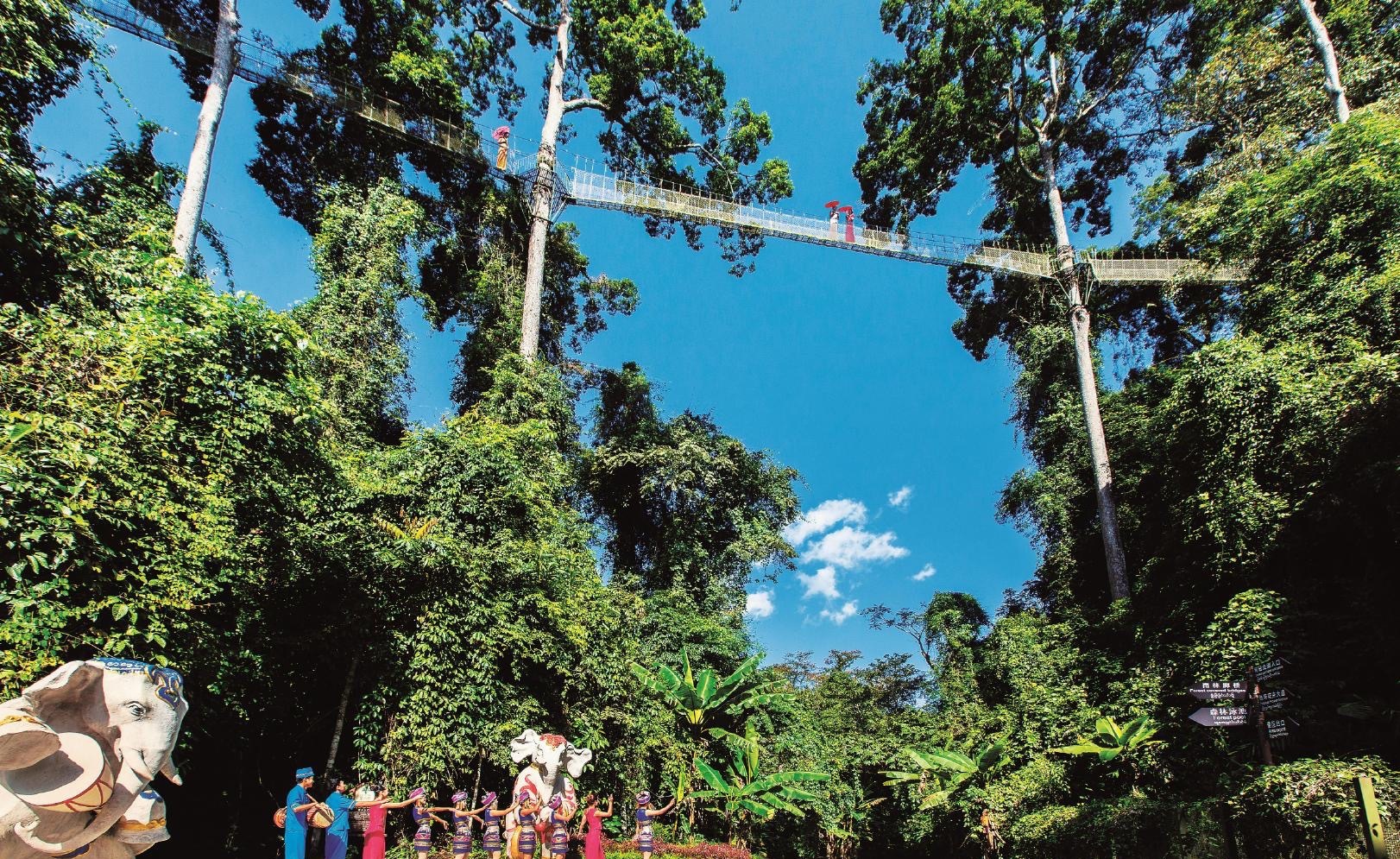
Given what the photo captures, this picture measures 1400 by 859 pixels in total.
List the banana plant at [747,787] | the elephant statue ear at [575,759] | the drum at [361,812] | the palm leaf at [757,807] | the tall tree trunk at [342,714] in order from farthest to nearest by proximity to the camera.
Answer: the banana plant at [747,787] < the palm leaf at [757,807] < the tall tree trunk at [342,714] < the drum at [361,812] < the elephant statue ear at [575,759]

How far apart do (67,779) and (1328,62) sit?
18.1 metres

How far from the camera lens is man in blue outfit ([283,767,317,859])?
5.30m

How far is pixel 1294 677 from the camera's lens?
26.8ft

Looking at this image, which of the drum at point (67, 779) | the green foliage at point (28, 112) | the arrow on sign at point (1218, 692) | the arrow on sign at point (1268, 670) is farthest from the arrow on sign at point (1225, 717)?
the green foliage at point (28, 112)

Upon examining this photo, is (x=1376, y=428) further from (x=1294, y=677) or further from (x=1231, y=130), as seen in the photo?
(x=1231, y=130)

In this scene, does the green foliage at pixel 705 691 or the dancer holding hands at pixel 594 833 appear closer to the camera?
the dancer holding hands at pixel 594 833

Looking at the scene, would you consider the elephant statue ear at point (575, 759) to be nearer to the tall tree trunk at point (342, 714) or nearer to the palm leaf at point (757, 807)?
the tall tree trunk at point (342, 714)

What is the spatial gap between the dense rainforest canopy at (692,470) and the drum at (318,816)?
1.23m

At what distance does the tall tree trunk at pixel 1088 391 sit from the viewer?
43.2 ft

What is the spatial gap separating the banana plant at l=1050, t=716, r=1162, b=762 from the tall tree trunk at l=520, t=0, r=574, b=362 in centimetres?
1131

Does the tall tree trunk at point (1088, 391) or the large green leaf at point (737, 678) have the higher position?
the tall tree trunk at point (1088, 391)

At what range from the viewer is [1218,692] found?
17.4 ft

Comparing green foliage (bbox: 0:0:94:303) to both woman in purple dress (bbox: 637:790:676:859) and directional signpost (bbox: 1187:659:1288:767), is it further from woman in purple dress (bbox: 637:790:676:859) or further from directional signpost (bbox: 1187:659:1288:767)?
directional signpost (bbox: 1187:659:1288:767)

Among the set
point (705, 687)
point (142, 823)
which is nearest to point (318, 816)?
point (142, 823)
